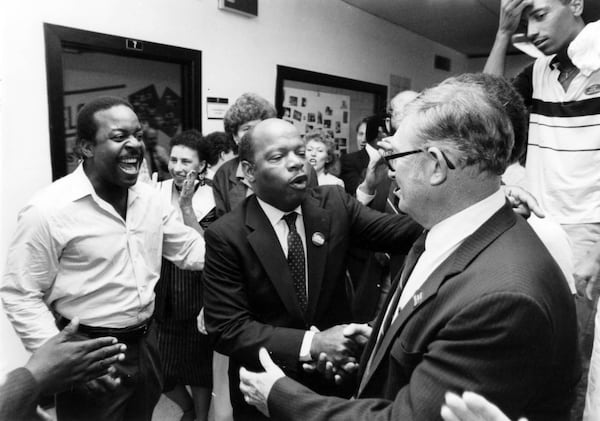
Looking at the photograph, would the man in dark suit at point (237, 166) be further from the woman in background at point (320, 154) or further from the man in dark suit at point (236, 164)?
the woman in background at point (320, 154)

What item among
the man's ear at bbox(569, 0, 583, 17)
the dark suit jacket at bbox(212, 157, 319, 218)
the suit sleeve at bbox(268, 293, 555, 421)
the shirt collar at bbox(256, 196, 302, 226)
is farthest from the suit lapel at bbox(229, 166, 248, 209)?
the suit sleeve at bbox(268, 293, 555, 421)

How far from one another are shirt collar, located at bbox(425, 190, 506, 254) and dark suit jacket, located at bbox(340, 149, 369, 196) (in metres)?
2.89

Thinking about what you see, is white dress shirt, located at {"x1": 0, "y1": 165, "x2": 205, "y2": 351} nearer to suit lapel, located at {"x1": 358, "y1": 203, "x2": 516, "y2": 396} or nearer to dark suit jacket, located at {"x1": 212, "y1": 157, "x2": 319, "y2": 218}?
dark suit jacket, located at {"x1": 212, "y1": 157, "x2": 319, "y2": 218}

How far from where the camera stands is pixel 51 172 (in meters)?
2.73

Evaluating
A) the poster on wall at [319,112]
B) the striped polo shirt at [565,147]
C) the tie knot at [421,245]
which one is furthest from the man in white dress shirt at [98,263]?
the poster on wall at [319,112]

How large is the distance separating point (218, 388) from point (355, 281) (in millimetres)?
901

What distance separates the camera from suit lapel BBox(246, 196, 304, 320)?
153cm

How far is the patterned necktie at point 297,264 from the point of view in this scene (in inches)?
62.6

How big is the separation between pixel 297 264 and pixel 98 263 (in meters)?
0.69

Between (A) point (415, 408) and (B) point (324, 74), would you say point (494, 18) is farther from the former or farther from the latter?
(A) point (415, 408)

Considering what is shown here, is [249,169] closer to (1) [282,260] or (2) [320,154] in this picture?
(1) [282,260]

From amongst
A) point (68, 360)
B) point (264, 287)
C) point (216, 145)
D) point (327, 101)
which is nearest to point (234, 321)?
point (264, 287)

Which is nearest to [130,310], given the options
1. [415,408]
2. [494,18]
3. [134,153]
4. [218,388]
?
[134,153]

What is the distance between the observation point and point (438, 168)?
103 cm
